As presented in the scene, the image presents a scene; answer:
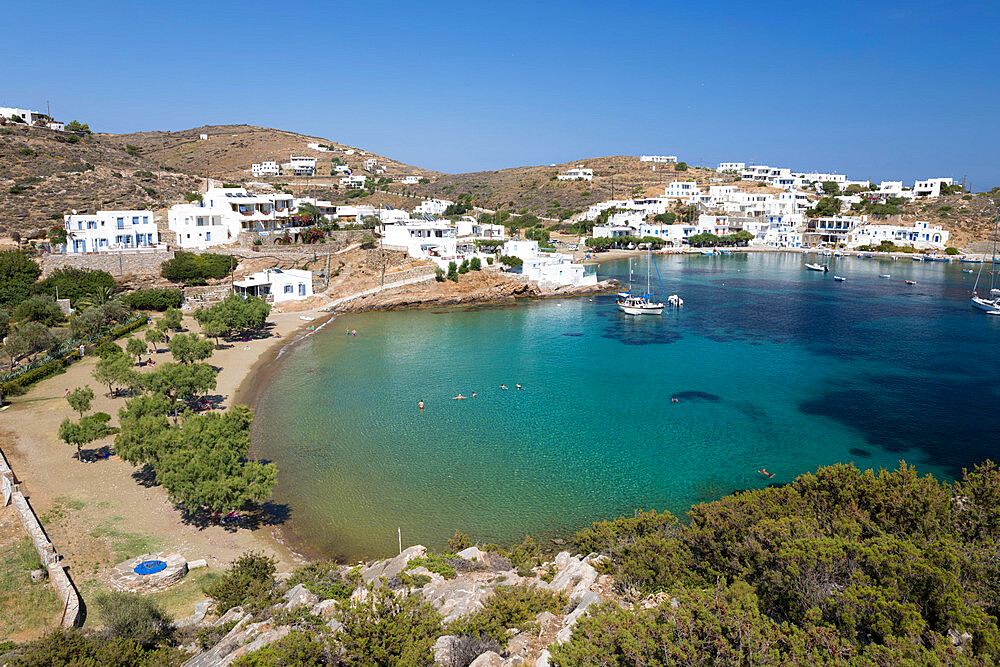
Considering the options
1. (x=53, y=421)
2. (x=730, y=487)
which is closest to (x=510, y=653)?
(x=730, y=487)

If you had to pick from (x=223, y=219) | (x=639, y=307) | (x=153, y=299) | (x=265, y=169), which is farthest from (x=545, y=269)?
(x=265, y=169)

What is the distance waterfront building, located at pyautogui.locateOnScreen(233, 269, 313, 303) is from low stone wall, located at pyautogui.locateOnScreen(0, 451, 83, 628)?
3170cm

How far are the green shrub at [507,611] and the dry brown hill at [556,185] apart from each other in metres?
104

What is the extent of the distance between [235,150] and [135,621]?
459 ft

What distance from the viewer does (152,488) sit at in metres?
18.6

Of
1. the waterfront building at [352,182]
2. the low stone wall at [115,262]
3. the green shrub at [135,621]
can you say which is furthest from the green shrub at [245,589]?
the waterfront building at [352,182]

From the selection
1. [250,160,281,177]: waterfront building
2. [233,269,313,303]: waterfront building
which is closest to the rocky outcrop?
[233,269,313,303]: waterfront building

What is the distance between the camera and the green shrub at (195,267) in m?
47.0

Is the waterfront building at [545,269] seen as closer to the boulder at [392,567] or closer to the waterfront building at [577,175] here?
the boulder at [392,567]

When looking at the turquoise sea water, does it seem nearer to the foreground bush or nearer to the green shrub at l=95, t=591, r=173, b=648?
the green shrub at l=95, t=591, r=173, b=648

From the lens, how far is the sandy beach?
15102 millimetres

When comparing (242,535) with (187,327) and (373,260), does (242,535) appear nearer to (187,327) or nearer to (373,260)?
(187,327)

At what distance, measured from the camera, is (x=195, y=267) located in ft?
157

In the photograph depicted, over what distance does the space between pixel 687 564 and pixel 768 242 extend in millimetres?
108580
